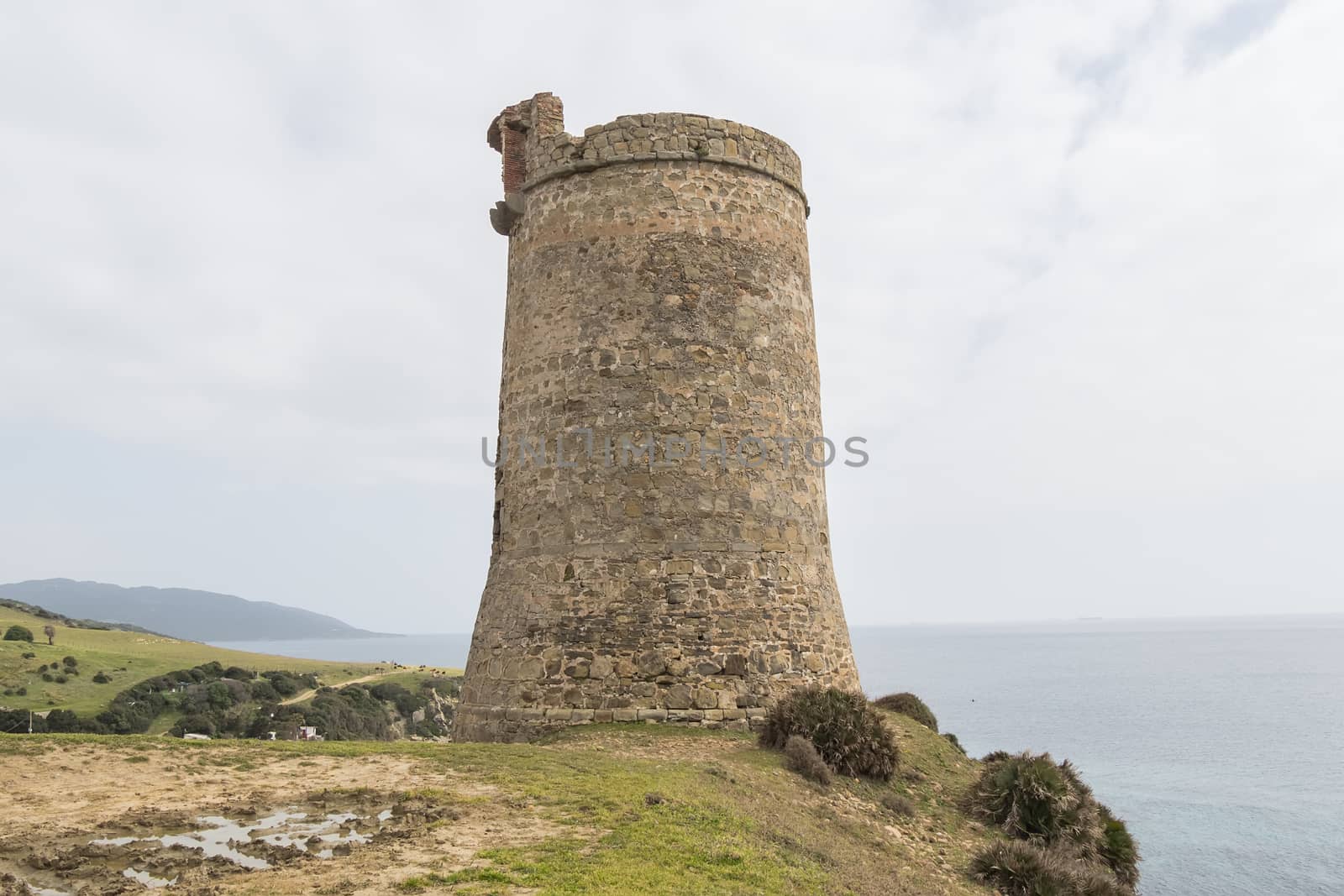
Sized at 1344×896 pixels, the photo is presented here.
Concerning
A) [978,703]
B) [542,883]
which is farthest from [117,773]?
[978,703]

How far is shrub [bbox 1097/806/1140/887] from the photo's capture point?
470 inches

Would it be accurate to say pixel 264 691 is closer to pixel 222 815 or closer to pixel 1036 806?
pixel 1036 806

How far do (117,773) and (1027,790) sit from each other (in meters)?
9.81

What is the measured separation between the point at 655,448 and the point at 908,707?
7.10m

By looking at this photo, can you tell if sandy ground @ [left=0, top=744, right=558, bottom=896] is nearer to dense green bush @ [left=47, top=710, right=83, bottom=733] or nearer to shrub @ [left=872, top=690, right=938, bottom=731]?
shrub @ [left=872, top=690, right=938, bottom=731]

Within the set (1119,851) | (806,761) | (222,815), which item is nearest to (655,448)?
(806,761)

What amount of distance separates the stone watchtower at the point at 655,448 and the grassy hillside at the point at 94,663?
33.2 meters

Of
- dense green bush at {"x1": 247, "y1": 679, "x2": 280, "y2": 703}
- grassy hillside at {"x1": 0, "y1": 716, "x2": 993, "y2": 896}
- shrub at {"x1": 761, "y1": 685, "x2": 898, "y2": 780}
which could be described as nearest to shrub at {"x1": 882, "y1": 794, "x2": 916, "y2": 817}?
grassy hillside at {"x1": 0, "y1": 716, "x2": 993, "y2": 896}

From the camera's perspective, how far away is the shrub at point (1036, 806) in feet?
38.1

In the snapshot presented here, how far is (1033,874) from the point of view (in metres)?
9.85

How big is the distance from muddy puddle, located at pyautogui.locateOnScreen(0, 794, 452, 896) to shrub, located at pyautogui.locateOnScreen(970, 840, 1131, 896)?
5.64 metres

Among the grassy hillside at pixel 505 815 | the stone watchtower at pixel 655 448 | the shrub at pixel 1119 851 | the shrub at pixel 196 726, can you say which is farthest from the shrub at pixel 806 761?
the shrub at pixel 196 726

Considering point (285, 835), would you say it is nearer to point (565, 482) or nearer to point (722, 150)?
point (565, 482)

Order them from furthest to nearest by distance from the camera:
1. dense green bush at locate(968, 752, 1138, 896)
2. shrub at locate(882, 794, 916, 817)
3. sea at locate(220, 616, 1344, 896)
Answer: sea at locate(220, 616, 1344, 896) → shrub at locate(882, 794, 916, 817) → dense green bush at locate(968, 752, 1138, 896)
